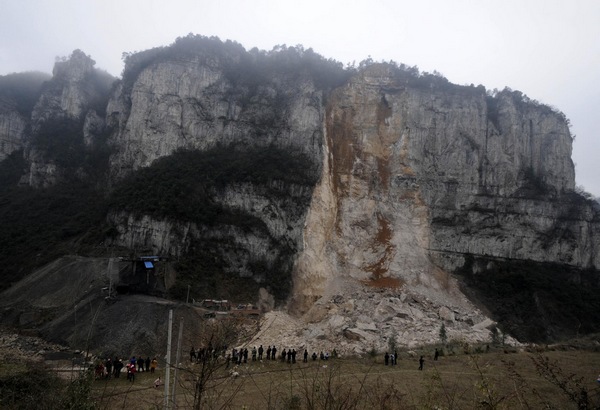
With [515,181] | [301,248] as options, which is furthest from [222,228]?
[515,181]

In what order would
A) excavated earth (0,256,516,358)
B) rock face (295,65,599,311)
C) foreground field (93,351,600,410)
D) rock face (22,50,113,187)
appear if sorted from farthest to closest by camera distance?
rock face (22,50,113,187) → rock face (295,65,599,311) → excavated earth (0,256,516,358) → foreground field (93,351,600,410)

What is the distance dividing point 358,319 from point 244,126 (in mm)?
26339

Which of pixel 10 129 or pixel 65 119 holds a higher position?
pixel 65 119

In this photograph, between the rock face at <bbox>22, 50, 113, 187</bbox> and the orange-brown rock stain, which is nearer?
the orange-brown rock stain

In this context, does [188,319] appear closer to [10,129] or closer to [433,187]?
[433,187]

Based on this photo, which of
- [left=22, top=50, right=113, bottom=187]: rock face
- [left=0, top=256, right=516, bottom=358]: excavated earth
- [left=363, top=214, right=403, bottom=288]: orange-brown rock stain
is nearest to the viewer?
[left=0, top=256, right=516, bottom=358]: excavated earth

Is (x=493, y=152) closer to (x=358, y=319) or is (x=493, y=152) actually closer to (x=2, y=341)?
(x=358, y=319)

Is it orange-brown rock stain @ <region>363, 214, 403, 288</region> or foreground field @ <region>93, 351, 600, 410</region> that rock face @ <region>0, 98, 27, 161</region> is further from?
foreground field @ <region>93, 351, 600, 410</region>

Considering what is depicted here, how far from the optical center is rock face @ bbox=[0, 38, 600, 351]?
3962 cm

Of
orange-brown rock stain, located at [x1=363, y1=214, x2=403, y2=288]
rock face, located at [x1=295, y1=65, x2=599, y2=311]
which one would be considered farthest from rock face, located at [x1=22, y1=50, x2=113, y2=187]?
orange-brown rock stain, located at [x1=363, y1=214, x2=403, y2=288]

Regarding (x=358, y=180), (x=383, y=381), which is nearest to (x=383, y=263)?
(x=358, y=180)

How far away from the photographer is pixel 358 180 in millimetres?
46531

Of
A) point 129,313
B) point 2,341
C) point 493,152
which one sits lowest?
point 2,341

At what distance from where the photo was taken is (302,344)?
1097 inches
